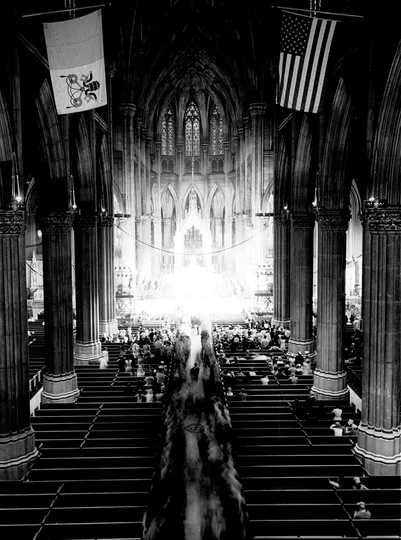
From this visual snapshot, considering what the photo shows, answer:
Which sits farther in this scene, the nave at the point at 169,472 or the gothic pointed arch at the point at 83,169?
the gothic pointed arch at the point at 83,169

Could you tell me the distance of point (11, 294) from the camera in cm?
1459

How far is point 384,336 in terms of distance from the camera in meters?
14.6

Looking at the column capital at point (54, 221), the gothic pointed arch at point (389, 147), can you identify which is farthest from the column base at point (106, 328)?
the gothic pointed arch at point (389, 147)

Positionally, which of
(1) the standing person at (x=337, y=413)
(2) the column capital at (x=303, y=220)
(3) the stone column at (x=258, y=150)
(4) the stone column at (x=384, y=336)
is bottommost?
(1) the standing person at (x=337, y=413)

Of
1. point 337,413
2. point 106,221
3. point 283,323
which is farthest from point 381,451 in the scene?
point 106,221

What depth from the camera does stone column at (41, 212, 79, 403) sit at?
19.9 meters

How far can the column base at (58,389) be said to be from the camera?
1977 centimetres

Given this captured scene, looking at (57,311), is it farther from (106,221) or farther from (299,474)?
(106,221)

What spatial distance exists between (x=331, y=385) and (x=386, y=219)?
769cm

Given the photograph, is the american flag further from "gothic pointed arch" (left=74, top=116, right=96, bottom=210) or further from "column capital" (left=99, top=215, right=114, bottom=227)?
"column capital" (left=99, top=215, right=114, bottom=227)

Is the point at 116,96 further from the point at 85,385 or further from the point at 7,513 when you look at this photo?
the point at 7,513

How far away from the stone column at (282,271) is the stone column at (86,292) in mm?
11668

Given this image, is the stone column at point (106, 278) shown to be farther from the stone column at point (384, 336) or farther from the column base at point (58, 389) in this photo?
the stone column at point (384, 336)

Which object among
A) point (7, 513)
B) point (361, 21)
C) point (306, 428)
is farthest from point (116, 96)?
point (7, 513)
